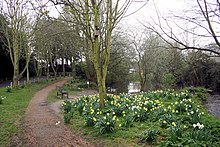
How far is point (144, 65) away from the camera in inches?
860

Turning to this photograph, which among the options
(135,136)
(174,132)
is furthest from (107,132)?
(174,132)

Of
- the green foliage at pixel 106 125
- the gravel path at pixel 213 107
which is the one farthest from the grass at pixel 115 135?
the gravel path at pixel 213 107

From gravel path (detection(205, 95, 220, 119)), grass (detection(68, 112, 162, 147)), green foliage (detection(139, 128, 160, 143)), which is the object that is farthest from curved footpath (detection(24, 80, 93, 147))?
gravel path (detection(205, 95, 220, 119))

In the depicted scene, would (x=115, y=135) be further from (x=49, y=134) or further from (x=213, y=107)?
(x=213, y=107)

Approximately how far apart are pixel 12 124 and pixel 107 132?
3595 mm

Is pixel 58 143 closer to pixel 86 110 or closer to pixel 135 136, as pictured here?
pixel 135 136

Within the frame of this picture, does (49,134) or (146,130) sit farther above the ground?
(146,130)

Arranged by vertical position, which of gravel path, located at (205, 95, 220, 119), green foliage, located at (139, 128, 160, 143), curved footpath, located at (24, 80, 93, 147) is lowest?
gravel path, located at (205, 95, 220, 119)

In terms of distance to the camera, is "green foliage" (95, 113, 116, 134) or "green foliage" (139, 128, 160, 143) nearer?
"green foliage" (139, 128, 160, 143)

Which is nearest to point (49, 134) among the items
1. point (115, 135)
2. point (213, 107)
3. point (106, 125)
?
point (106, 125)

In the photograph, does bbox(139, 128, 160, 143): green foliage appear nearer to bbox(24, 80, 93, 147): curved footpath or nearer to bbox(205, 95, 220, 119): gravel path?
bbox(24, 80, 93, 147): curved footpath

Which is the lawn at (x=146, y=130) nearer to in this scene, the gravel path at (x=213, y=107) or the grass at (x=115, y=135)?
the grass at (x=115, y=135)

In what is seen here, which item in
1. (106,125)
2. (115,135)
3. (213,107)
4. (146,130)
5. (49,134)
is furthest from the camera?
(213,107)

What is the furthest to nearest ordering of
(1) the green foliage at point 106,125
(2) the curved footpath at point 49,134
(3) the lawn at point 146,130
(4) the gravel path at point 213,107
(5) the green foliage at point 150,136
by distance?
(4) the gravel path at point 213,107 → (1) the green foliage at point 106,125 → (2) the curved footpath at point 49,134 → (5) the green foliage at point 150,136 → (3) the lawn at point 146,130
